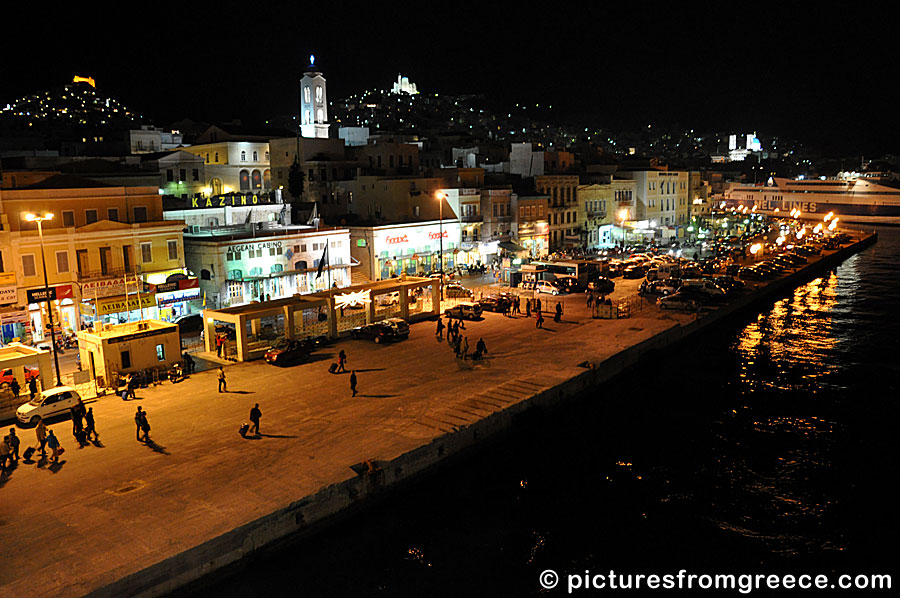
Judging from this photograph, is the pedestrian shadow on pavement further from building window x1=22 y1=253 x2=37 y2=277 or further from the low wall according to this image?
building window x1=22 y1=253 x2=37 y2=277

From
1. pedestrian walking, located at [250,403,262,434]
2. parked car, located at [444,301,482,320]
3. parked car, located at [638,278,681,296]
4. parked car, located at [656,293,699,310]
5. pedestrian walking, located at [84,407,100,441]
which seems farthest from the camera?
parked car, located at [638,278,681,296]

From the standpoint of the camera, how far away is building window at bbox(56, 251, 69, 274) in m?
34.8

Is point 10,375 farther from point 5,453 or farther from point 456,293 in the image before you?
point 456,293

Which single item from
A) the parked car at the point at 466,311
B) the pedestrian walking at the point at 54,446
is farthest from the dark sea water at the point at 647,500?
the parked car at the point at 466,311

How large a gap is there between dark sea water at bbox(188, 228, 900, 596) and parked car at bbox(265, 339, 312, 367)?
11.7m

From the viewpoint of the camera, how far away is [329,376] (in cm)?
3034

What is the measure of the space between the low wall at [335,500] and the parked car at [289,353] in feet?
38.0

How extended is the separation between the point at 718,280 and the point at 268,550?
46781 millimetres

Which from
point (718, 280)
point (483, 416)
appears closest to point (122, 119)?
point (718, 280)

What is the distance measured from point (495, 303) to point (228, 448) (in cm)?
2559

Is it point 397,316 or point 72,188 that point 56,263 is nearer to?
point 72,188

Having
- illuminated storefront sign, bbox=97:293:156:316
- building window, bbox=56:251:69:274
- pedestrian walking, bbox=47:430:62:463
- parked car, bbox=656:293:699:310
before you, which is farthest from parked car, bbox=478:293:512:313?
pedestrian walking, bbox=47:430:62:463

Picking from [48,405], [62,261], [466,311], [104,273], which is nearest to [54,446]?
[48,405]

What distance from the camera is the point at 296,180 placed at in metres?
62.8
